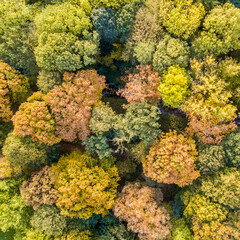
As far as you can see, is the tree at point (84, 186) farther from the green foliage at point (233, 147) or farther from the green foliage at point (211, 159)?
the green foliage at point (233, 147)

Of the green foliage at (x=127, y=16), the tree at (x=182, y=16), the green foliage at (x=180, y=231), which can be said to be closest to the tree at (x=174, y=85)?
the tree at (x=182, y=16)

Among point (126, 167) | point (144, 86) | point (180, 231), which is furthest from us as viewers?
point (126, 167)

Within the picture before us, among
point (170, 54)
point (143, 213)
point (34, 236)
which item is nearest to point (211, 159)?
point (143, 213)

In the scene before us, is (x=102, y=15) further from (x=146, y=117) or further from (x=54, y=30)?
(x=146, y=117)

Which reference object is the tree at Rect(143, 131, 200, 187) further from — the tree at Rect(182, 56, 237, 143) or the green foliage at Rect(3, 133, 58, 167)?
the green foliage at Rect(3, 133, 58, 167)

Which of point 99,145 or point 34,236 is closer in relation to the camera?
point 99,145

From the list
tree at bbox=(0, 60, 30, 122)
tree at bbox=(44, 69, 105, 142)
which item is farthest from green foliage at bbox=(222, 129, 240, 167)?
tree at bbox=(0, 60, 30, 122)

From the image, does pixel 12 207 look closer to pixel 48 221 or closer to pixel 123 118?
pixel 48 221
